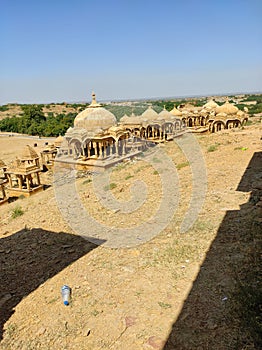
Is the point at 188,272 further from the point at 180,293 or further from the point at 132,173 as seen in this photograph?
the point at 132,173

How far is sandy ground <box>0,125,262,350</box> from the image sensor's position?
10.2 feet

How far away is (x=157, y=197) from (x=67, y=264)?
3.20 m

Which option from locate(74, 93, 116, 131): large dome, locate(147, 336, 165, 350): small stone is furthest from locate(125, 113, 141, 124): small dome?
locate(147, 336, 165, 350): small stone

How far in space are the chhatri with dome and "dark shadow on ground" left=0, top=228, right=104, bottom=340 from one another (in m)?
10.1

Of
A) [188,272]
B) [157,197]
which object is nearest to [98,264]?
[188,272]

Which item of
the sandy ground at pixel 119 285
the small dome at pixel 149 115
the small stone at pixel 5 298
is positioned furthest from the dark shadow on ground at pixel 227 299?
the small dome at pixel 149 115

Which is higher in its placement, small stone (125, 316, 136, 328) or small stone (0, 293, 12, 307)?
small stone (125, 316, 136, 328)

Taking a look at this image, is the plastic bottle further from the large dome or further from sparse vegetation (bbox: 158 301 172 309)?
the large dome

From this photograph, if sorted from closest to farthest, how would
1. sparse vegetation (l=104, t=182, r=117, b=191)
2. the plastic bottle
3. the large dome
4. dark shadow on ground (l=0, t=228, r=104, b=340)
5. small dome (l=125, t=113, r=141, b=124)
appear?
the plastic bottle, dark shadow on ground (l=0, t=228, r=104, b=340), sparse vegetation (l=104, t=182, r=117, b=191), the large dome, small dome (l=125, t=113, r=141, b=124)

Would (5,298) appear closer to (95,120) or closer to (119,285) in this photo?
(119,285)

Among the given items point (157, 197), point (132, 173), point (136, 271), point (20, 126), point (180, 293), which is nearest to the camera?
point (180, 293)

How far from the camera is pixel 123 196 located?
827cm

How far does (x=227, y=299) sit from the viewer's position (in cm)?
335

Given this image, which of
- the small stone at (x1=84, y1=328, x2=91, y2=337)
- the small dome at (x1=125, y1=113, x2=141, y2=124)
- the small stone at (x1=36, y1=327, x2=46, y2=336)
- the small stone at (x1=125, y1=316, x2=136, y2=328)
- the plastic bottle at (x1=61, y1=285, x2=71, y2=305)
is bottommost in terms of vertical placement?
Result: the small stone at (x1=36, y1=327, x2=46, y2=336)
